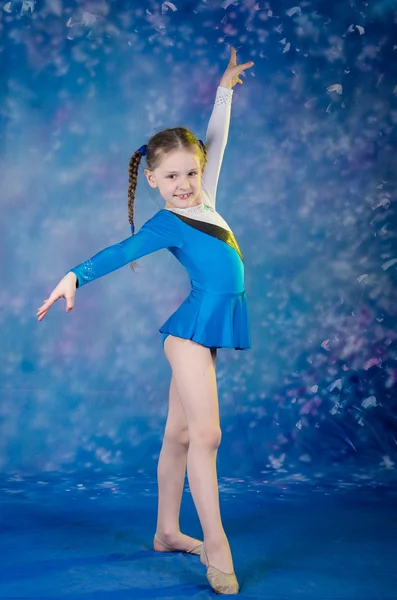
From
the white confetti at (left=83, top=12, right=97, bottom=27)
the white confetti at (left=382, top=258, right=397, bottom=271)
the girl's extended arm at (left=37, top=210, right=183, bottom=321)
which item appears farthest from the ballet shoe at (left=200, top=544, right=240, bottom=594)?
the white confetti at (left=83, top=12, right=97, bottom=27)

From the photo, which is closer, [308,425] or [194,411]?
[194,411]

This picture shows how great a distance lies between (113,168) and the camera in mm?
4168

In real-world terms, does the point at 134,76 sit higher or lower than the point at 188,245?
higher

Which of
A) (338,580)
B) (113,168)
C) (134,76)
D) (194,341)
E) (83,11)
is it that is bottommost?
(338,580)

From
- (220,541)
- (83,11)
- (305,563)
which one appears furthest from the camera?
(83,11)

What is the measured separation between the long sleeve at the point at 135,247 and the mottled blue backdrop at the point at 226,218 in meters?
1.54

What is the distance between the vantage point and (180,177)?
2.70m

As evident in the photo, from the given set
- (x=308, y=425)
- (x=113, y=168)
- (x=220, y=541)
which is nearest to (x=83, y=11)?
(x=113, y=168)

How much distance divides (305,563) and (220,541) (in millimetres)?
413

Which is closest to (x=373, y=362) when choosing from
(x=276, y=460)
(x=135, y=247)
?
(x=276, y=460)

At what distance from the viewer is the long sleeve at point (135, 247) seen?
96.7 inches

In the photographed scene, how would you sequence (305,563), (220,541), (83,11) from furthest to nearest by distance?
1. (83,11)
2. (305,563)
3. (220,541)

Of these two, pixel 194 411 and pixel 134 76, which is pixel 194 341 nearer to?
pixel 194 411

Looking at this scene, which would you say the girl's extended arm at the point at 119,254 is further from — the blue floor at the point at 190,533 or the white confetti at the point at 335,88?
the white confetti at the point at 335,88
